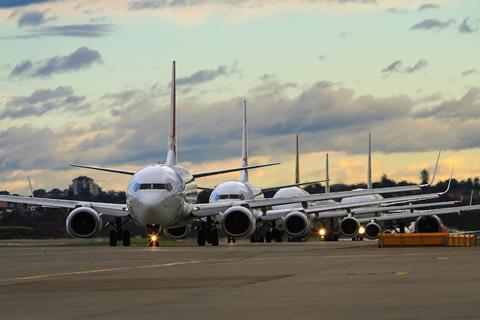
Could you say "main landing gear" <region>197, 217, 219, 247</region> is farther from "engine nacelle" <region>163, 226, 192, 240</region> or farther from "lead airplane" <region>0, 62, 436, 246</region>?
"engine nacelle" <region>163, 226, 192, 240</region>

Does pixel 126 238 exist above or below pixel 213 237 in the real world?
below

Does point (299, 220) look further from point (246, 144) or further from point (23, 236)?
point (23, 236)

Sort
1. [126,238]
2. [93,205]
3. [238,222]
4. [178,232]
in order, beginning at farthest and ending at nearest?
[178,232]
[93,205]
[238,222]
[126,238]

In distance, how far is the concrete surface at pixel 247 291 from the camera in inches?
624

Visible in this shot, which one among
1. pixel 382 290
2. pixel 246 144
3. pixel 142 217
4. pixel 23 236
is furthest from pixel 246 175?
pixel 382 290

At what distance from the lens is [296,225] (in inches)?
2990

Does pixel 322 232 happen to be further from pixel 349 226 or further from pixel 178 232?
pixel 178 232

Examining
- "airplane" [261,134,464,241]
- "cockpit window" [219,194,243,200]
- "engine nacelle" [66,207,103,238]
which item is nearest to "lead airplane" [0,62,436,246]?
"engine nacelle" [66,207,103,238]

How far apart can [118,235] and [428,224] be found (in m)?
31.2

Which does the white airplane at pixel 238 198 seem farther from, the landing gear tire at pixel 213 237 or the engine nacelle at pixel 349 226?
the engine nacelle at pixel 349 226

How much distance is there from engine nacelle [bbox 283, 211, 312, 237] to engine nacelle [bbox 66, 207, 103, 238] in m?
16.4

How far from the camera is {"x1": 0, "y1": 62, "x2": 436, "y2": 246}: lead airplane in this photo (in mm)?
59062

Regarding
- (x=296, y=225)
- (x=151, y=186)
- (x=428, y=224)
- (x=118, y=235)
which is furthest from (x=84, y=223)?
(x=428, y=224)

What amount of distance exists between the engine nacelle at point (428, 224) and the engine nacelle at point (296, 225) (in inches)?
575
